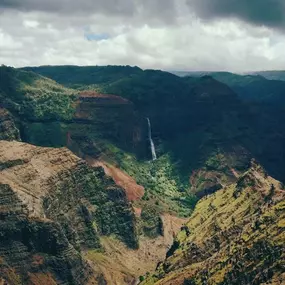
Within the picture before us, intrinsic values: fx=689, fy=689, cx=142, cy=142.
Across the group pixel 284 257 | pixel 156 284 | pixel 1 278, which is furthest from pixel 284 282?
pixel 1 278

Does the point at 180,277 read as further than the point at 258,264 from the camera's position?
Yes

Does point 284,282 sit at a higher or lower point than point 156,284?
higher

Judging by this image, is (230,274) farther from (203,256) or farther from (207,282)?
(203,256)

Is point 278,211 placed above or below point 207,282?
above

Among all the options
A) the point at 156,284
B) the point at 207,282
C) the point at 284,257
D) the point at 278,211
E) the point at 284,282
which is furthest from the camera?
the point at 156,284

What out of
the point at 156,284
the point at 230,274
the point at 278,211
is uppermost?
the point at 278,211

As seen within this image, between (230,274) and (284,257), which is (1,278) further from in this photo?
(284,257)

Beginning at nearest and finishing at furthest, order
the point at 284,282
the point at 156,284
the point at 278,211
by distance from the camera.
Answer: the point at 284,282, the point at 278,211, the point at 156,284

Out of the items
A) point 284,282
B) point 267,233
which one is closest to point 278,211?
point 267,233

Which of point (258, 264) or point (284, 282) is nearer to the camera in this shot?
point (284, 282)
